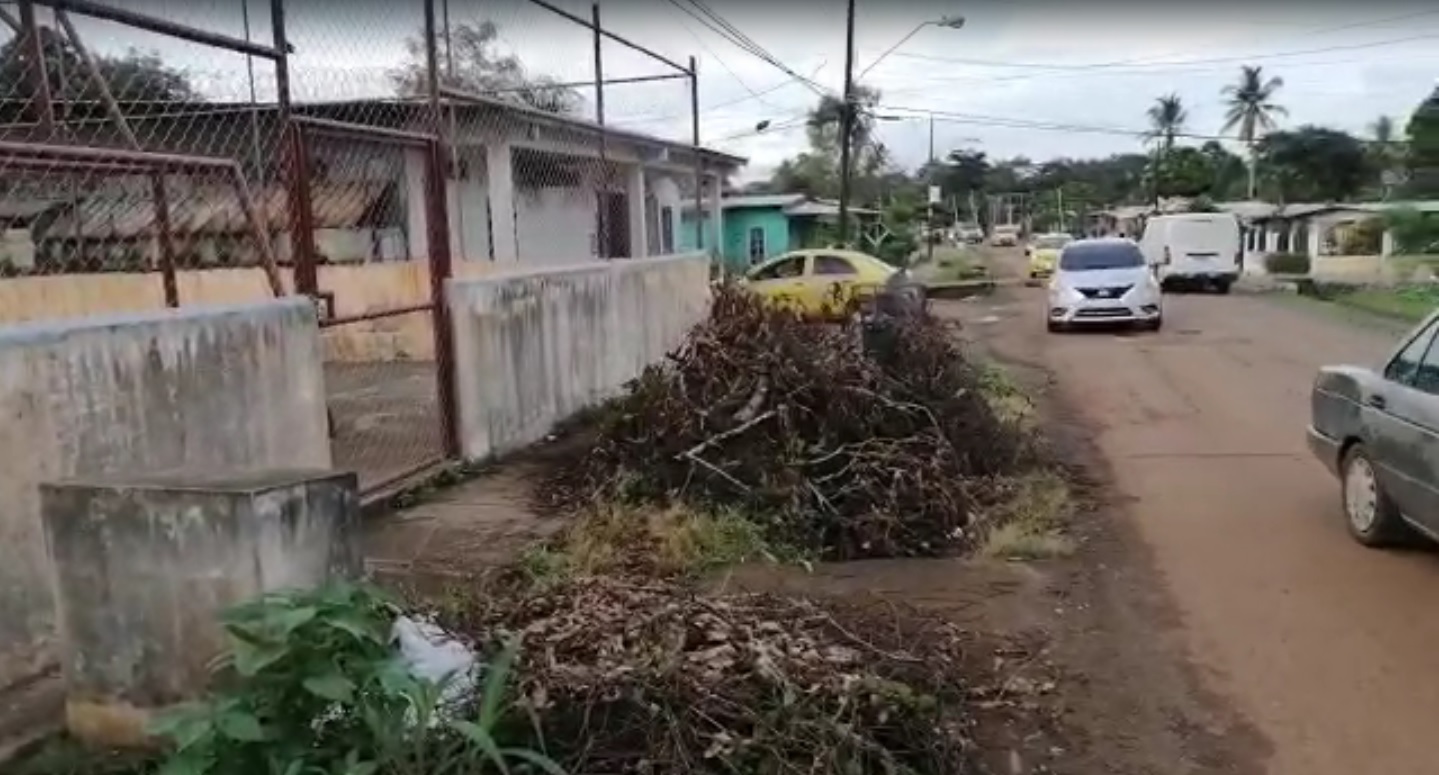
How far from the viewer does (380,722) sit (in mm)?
3229

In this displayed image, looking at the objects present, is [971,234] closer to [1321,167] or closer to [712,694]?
[1321,167]

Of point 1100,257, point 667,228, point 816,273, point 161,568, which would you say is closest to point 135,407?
point 161,568

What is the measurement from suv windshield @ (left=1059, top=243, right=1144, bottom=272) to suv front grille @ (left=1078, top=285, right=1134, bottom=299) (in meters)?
0.76

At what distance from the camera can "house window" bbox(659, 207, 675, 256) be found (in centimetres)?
2519

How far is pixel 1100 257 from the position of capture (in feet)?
72.2

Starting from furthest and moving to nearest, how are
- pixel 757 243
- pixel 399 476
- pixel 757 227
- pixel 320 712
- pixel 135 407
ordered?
pixel 757 227
pixel 757 243
pixel 399 476
pixel 135 407
pixel 320 712

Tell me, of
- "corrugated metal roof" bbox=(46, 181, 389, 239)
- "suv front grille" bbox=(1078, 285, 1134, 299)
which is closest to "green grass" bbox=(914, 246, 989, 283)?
"suv front grille" bbox=(1078, 285, 1134, 299)

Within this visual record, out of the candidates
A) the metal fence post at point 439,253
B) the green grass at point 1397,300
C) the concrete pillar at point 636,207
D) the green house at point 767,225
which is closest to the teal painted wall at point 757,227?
the green house at point 767,225

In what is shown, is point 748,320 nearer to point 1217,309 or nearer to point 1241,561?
point 1241,561

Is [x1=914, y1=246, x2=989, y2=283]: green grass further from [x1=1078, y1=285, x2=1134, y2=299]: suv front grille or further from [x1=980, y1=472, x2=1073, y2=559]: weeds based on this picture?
[x1=980, y1=472, x2=1073, y2=559]: weeds

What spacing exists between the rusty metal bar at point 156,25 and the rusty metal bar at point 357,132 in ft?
1.39

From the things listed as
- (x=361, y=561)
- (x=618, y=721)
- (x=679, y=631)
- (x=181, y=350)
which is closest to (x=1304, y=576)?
(x=679, y=631)

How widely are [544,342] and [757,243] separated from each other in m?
33.6

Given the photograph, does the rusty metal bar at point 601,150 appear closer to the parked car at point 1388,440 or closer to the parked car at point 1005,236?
the parked car at point 1388,440
